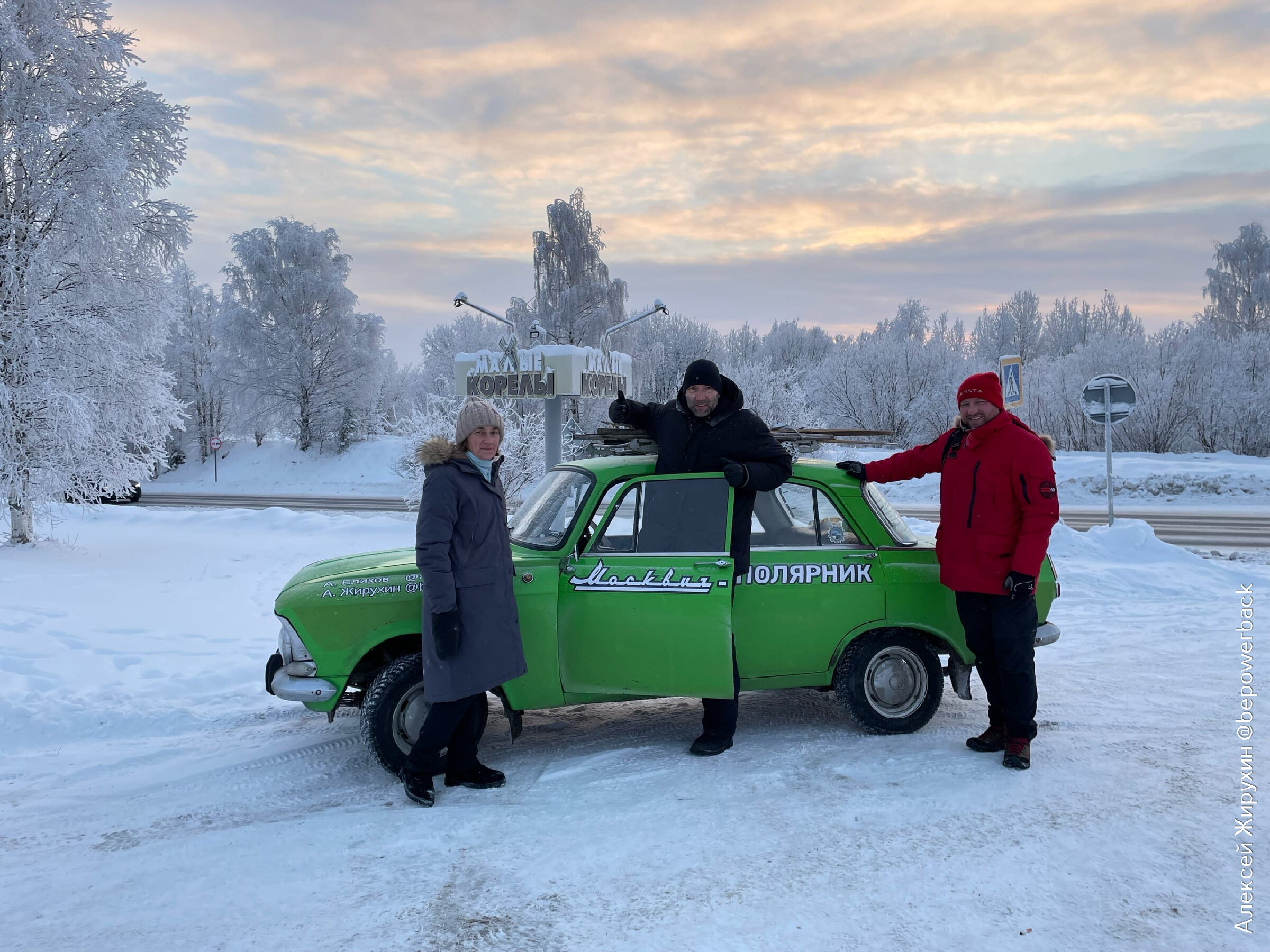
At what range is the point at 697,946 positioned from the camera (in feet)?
10.2

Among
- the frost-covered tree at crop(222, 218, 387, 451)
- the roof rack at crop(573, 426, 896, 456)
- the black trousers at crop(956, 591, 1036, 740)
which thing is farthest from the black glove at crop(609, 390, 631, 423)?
the frost-covered tree at crop(222, 218, 387, 451)

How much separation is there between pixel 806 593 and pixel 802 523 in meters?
0.45

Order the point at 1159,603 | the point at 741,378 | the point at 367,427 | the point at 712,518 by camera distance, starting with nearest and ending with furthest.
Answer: the point at 712,518
the point at 1159,603
the point at 741,378
the point at 367,427

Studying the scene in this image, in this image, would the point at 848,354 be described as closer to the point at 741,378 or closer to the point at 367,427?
the point at 741,378

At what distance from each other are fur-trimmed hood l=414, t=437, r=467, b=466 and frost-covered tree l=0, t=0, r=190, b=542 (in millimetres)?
12037

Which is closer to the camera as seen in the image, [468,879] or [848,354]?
[468,879]

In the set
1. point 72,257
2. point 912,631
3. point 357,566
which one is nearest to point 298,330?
point 72,257

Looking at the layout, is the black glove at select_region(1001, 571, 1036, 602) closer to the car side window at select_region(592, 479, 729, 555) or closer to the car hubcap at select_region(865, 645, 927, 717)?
the car hubcap at select_region(865, 645, 927, 717)

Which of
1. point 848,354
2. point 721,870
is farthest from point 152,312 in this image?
point 848,354

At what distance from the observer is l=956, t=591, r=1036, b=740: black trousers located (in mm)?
4801

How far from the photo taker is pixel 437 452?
4.42 meters

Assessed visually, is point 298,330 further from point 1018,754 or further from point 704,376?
point 1018,754

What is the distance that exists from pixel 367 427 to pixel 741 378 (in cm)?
2087

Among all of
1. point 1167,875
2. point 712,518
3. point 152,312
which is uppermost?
point 152,312
